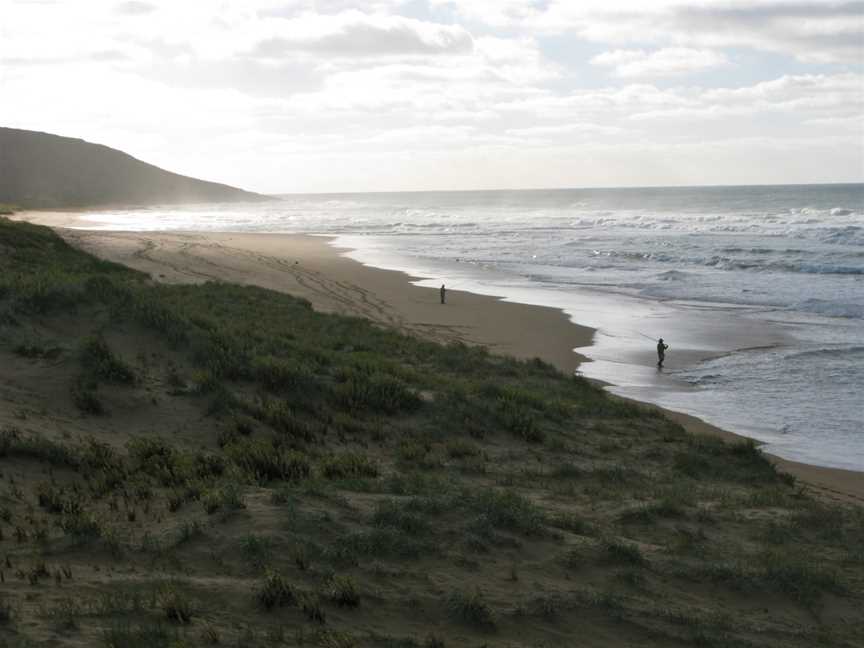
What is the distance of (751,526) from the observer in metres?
8.48

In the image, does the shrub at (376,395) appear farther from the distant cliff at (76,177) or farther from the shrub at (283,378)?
the distant cliff at (76,177)

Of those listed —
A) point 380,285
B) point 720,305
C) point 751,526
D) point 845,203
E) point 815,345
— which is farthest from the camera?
point 845,203

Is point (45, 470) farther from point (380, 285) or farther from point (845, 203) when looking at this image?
point (845, 203)

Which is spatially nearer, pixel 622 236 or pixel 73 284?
pixel 73 284

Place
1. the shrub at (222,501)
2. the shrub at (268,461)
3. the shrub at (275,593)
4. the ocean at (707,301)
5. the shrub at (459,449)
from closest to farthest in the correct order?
the shrub at (275,593)
the shrub at (222,501)
the shrub at (268,461)
the shrub at (459,449)
the ocean at (707,301)

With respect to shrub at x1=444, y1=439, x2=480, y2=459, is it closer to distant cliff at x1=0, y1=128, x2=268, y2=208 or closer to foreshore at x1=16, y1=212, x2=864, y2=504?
foreshore at x1=16, y1=212, x2=864, y2=504

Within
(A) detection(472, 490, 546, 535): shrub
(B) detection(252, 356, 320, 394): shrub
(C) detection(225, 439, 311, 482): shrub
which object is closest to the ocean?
(A) detection(472, 490, 546, 535): shrub

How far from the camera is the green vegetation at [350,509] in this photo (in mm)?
5625

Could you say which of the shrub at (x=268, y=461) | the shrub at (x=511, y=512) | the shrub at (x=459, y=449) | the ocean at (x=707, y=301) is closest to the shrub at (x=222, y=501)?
the shrub at (x=268, y=461)

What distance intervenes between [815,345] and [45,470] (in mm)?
17855

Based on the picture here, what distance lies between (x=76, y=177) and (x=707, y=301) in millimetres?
118016

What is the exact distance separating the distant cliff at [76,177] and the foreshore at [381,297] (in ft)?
212

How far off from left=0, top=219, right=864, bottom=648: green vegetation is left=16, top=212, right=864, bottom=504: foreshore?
2933 millimetres

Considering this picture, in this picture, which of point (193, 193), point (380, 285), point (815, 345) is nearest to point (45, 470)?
point (815, 345)
